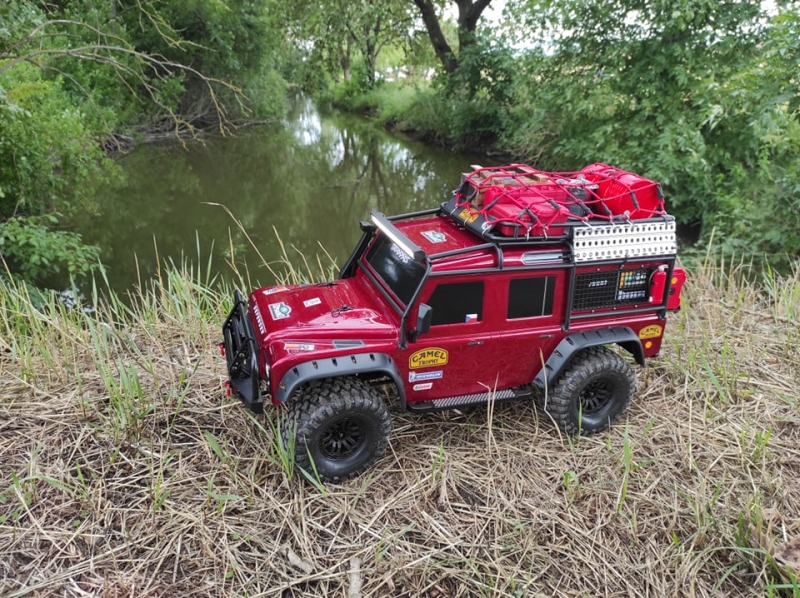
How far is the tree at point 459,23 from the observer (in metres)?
16.4

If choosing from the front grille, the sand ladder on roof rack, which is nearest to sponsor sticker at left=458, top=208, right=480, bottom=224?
the sand ladder on roof rack

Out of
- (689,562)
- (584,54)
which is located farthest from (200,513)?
(584,54)

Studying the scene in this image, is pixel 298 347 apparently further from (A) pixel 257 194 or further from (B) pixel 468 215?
(A) pixel 257 194

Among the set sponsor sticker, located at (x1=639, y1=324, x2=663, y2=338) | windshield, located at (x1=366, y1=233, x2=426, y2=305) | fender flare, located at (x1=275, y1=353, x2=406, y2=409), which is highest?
windshield, located at (x1=366, y1=233, x2=426, y2=305)

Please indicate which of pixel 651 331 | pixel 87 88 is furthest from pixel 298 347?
pixel 87 88

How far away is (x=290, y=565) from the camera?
2.57 m

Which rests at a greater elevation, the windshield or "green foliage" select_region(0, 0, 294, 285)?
"green foliage" select_region(0, 0, 294, 285)

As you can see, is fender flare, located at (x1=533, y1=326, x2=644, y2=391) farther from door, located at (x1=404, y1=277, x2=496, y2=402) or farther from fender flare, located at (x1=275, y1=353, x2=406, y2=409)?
fender flare, located at (x1=275, y1=353, x2=406, y2=409)

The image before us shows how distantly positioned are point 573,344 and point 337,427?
144cm

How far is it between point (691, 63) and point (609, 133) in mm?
1649

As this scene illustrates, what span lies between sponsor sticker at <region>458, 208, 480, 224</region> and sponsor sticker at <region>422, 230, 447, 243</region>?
0.17 m

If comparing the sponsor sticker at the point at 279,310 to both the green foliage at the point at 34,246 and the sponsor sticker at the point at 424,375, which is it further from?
the green foliage at the point at 34,246

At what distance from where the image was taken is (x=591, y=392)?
348 cm

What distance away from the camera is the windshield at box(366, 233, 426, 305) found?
3.07m
